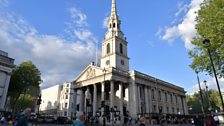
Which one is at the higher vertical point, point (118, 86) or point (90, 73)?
point (90, 73)

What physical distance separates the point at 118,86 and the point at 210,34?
3248cm

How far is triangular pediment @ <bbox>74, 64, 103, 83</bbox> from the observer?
4667 centimetres

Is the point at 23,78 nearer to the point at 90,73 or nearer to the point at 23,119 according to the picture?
the point at 90,73

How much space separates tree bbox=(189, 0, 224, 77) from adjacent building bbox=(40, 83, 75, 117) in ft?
184

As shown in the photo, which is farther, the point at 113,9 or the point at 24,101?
the point at 24,101

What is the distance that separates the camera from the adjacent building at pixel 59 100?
72875 mm

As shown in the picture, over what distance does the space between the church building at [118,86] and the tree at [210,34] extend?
2029 centimetres

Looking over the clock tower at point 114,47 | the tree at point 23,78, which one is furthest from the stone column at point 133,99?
the tree at point 23,78

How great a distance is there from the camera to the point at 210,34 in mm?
19047

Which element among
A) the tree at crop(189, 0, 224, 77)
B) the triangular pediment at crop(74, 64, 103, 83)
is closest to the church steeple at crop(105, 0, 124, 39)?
the triangular pediment at crop(74, 64, 103, 83)

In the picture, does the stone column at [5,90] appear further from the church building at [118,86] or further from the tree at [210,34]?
the tree at [210,34]

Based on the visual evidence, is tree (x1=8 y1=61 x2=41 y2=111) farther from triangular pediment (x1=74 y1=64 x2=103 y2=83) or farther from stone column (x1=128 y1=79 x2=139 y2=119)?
stone column (x1=128 y1=79 x2=139 y2=119)

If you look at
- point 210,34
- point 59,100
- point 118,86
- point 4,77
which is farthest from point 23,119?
point 59,100

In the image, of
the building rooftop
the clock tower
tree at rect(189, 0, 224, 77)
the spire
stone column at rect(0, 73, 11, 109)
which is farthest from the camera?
the spire
